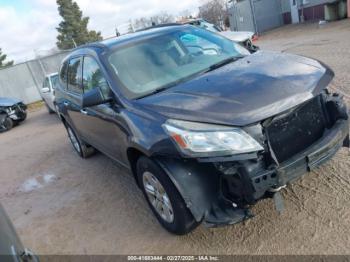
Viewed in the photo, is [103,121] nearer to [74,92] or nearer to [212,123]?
[74,92]

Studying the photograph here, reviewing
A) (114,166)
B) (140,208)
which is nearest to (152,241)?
(140,208)

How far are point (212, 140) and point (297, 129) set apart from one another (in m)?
0.79

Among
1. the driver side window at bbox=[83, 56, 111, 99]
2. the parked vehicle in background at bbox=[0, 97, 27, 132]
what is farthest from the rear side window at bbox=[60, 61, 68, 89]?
the parked vehicle in background at bbox=[0, 97, 27, 132]

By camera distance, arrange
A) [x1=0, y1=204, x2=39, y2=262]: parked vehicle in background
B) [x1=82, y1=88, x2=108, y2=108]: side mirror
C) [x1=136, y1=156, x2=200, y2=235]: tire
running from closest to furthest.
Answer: [x1=0, y1=204, x2=39, y2=262]: parked vehicle in background
[x1=136, y1=156, x2=200, y2=235]: tire
[x1=82, y1=88, x2=108, y2=108]: side mirror

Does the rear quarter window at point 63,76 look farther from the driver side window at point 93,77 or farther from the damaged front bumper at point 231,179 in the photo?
the damaged front bumper at point 231,179

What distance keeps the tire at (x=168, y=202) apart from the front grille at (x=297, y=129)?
875 mm

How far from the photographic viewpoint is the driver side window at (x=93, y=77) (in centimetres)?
362

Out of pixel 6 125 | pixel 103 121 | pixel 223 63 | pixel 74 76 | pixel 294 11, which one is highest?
pixel 74 76

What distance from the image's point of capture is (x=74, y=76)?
5.07 m

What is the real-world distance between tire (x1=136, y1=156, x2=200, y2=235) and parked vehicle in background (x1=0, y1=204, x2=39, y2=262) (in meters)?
1.14

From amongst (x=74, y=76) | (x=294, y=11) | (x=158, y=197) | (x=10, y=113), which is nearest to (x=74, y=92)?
(x=74, y=76)

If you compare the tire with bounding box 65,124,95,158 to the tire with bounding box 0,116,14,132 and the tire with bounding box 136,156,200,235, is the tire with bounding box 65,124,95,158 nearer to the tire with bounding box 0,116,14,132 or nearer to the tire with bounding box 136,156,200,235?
the tire with bounding box 136,156,200,235

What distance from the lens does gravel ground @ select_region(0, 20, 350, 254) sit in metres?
2.91

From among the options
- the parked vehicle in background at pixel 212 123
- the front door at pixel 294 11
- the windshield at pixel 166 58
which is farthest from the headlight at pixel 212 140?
the front door at pixel 294 11
